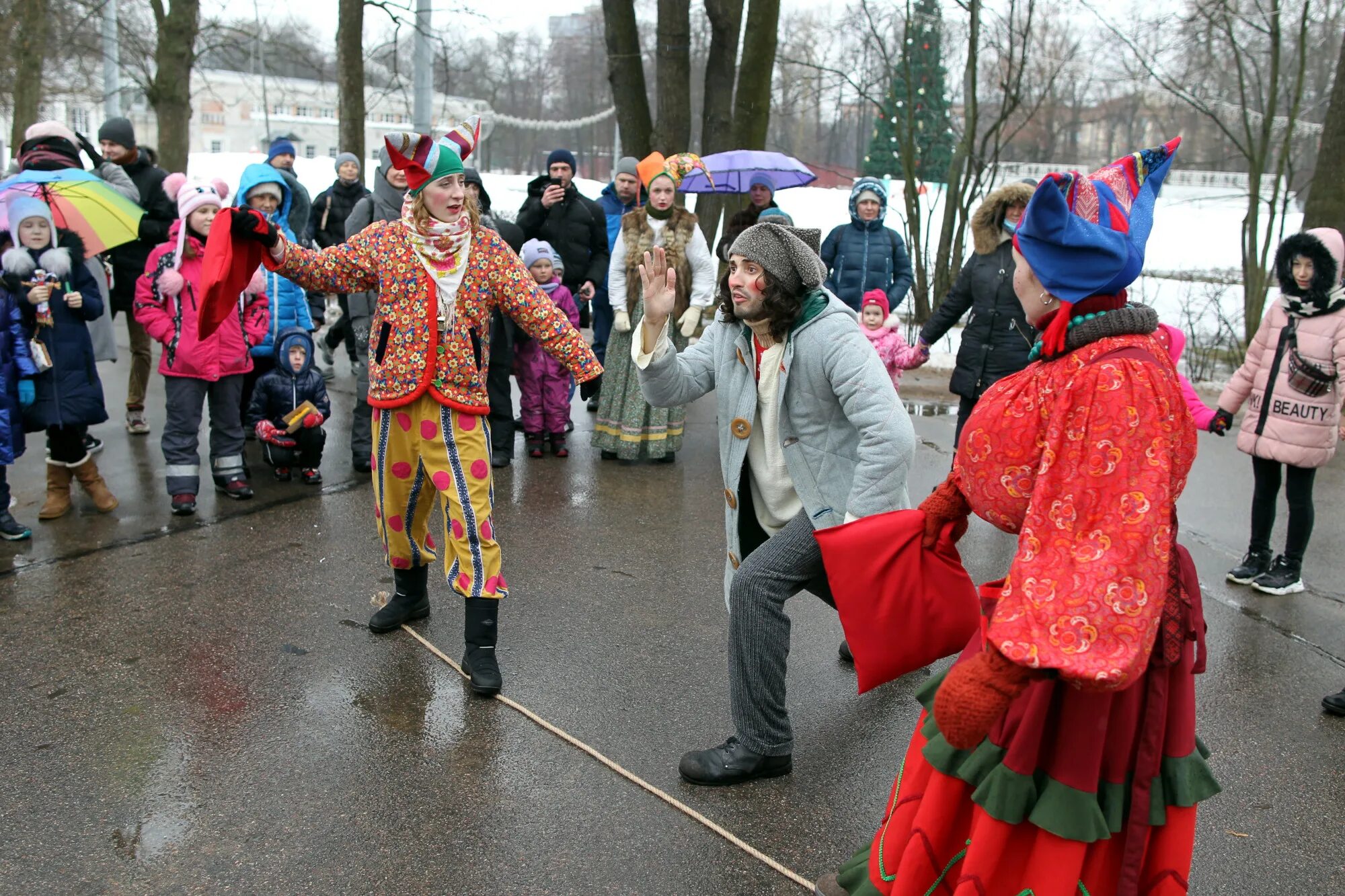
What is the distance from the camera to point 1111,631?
2143 mm

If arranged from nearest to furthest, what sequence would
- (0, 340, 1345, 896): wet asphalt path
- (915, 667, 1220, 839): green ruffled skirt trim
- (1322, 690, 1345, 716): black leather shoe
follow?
1. (915, 667, 1220, 839): green ruffled skirt trim
2. (0, 340, 1345, 896): wet asphalt path
3. (1322, 690, 1345, 716): black leather shoe

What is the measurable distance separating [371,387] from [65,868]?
1.85 meters

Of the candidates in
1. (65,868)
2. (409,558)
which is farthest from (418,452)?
(65,868)

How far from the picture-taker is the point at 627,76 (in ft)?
42.0

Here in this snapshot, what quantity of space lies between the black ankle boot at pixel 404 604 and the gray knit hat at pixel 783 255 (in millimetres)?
2036

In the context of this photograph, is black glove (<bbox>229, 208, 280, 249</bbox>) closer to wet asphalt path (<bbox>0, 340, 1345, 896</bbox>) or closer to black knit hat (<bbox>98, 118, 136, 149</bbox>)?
wet asphalt path (<bbox>0, 340, 1345, 896</bbox>)

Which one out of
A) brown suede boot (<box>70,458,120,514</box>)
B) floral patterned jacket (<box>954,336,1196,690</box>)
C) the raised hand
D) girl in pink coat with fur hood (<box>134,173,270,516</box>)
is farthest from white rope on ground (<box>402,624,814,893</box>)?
brown suede boot (<box>70,458,120,514</box>)

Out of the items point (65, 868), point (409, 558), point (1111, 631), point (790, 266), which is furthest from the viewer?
point (409, 558)

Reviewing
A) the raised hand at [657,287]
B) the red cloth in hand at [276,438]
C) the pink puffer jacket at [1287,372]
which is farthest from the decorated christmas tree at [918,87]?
the raised hand at [657,287]

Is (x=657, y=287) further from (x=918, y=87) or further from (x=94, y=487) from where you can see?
(x=918, y=87)

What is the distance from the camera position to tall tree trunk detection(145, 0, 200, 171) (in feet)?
48.1

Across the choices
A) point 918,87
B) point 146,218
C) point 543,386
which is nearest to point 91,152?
point 146,218

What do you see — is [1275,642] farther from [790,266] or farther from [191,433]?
[191,433]

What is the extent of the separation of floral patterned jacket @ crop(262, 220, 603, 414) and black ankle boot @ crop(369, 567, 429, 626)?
0.86 m
